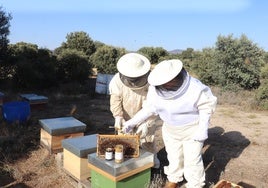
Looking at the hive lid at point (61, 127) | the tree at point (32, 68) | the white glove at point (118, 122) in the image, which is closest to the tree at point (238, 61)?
the tree at point (32, 68)

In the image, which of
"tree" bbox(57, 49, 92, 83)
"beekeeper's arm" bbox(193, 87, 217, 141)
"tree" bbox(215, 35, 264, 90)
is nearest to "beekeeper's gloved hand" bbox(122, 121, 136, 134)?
"beekeeper's arm" bbox(193, 87, 217, 141)

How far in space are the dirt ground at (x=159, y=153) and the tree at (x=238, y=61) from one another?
13.5 ft

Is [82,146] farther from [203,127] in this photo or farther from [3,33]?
[3,33]

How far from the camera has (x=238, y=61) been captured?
1151 centimetres

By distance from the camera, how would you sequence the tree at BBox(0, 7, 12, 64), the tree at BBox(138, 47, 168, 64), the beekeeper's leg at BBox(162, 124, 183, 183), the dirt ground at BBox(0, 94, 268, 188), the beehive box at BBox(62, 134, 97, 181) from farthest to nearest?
1. the tree at BBox(138, 47, 168, 64)
2. the tree at BBox(0, 7, 12, 64)
3. the dirt ground at BBox(0, 94, 268, 188)
4. the beehive box at BBox(62, 134, 97, 181)
5. the beekeeper's leg at BBox(162, 124, 183, 183)

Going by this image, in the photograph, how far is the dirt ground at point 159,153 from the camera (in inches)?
157

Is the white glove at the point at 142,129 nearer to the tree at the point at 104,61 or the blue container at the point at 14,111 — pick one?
the blue container at the point at 14,111

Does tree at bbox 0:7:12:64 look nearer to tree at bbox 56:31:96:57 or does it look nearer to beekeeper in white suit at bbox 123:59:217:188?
beekeeper in white suit at bbox 123:59:217:188

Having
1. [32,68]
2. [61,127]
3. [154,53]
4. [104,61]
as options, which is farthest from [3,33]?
[154,53]

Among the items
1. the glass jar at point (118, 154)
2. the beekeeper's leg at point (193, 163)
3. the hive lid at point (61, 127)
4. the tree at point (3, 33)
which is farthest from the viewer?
the tree at point (3, 33)

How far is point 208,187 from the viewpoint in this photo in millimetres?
3658

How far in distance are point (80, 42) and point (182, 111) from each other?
63.9 feet

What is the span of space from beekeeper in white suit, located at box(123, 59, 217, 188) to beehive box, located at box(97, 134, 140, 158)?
27 centimetres

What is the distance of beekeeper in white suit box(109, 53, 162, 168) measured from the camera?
11.1 ft
